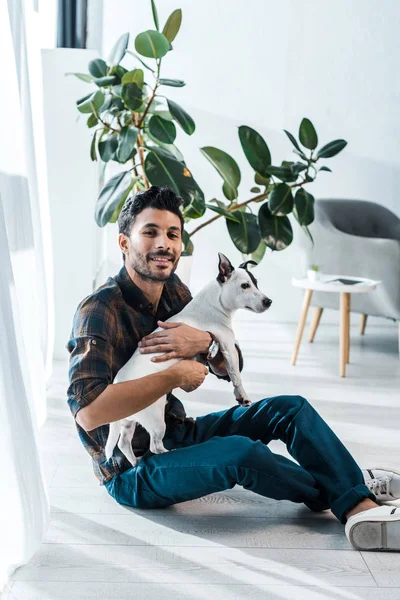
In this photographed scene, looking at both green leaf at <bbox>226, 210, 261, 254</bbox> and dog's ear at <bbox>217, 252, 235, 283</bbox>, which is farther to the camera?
green leaf at <bbox>226, 210, 261, 254</bbox>

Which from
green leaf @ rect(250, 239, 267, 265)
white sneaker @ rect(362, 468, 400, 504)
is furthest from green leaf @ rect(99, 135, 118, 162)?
white sneaker @ rect(362, 468, 400, 504)

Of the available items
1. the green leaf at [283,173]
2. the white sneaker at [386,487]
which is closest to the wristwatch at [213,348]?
the white sneaker at [386,487]

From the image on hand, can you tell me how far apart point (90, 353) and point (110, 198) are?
1.83m

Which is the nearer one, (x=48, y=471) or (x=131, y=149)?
(x=48, y=471)

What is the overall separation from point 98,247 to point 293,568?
3.08 m

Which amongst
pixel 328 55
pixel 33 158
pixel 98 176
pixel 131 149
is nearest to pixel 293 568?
pixel 33 158

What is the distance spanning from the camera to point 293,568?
1.84 metres

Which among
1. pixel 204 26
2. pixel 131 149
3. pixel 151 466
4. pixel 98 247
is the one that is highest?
pixel 204 26

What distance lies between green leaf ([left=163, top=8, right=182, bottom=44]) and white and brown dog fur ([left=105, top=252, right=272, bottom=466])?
2.08 meters

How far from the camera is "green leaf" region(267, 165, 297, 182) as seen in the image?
12.5 ft

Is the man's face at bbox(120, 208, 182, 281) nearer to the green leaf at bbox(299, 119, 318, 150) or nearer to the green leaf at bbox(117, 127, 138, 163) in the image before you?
the green leaf at bbox(117, 127, 138, 163)

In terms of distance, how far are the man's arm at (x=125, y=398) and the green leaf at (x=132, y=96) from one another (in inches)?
78.3

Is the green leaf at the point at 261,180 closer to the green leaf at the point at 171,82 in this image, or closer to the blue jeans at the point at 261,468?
the green leaf at the point at 171,82

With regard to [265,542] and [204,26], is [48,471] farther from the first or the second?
[204,26]
